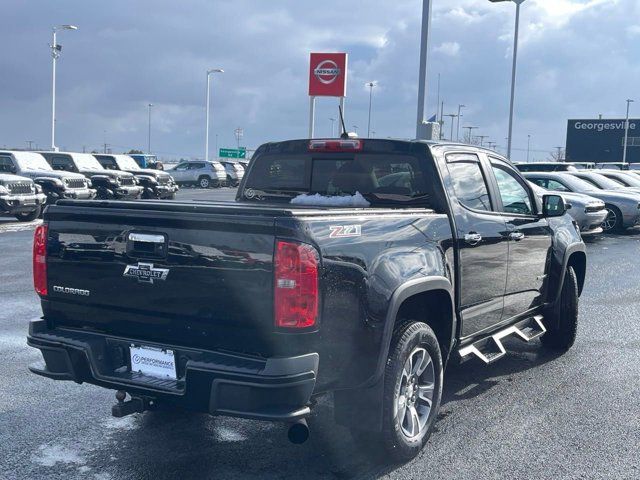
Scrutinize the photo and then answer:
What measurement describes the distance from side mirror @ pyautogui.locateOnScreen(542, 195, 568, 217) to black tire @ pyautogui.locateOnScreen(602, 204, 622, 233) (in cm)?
1412

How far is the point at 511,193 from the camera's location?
6441mm

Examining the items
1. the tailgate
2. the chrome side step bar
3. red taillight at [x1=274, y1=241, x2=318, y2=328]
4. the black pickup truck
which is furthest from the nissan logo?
red taillight at [x1=274, y1=241, x2=318, y2=328]

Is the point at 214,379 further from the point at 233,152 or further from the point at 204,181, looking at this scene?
the point at 233,152

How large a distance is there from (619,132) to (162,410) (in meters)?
76.1

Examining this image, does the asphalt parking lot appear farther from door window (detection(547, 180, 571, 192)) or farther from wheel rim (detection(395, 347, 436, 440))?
door window (detection(547, 180, 571, 192))

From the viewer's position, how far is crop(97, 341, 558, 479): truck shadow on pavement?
4.41 metres

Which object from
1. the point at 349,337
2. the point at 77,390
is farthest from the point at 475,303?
the point at 77,390

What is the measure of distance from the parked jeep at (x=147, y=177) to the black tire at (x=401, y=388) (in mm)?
25142

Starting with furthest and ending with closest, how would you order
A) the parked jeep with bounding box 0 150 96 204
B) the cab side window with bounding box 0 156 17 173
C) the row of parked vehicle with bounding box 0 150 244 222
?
the cab side window with bounding box 0 156 17 173 < the parked jeep with bounding box 0 150 96 204 < the row of parked vehicle with bounding box 0 150 244 222

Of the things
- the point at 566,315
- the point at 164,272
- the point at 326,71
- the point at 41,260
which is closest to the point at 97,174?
the point at 326,71

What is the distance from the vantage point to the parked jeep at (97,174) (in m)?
25.8

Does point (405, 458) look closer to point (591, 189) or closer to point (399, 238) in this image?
point (399, 238)

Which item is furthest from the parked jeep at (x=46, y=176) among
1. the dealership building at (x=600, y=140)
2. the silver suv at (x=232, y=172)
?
the dealership building at (x=600, y=140)

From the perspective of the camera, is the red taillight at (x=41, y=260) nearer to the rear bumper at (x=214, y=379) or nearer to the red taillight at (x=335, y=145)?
the rear bumper at (x=214, y=379)
